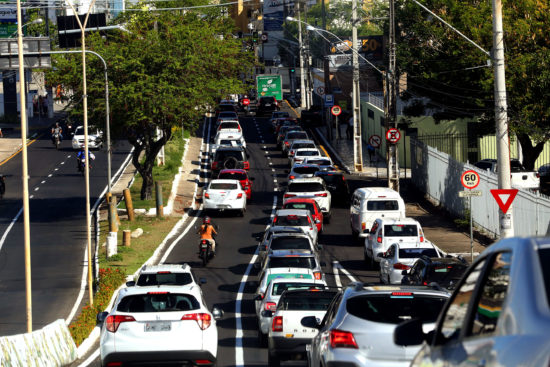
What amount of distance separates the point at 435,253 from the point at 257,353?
9.20 m

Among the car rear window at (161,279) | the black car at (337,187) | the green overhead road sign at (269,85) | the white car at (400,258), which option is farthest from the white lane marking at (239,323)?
the green overhead road sign at (269,85)

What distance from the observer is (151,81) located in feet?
151

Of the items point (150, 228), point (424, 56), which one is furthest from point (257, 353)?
point (424, 56)

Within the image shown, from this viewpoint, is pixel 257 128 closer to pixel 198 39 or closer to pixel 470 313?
pixel 198 39

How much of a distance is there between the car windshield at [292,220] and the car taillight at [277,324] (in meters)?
18.1

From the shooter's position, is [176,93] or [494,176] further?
[176,93]

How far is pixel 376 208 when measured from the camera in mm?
35625

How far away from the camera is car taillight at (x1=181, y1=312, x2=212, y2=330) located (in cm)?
1475

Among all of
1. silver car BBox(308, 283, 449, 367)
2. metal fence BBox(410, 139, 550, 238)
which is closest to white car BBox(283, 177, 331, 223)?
metal fence BBox(410, 139, 550, 238)

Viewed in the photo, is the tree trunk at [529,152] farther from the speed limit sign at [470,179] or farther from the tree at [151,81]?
the speed limit sign at [470,179]

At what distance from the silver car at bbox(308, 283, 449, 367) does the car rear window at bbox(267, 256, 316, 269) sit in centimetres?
1457

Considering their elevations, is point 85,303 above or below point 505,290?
below

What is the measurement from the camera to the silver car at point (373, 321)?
8.66m

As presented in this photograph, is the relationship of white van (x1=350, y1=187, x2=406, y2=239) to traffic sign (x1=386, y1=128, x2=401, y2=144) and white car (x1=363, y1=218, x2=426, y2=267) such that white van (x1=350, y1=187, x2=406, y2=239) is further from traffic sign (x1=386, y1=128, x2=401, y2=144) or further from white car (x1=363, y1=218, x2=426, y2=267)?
traffic sign (x1=386, y1=128, x2=401, y2=144)
